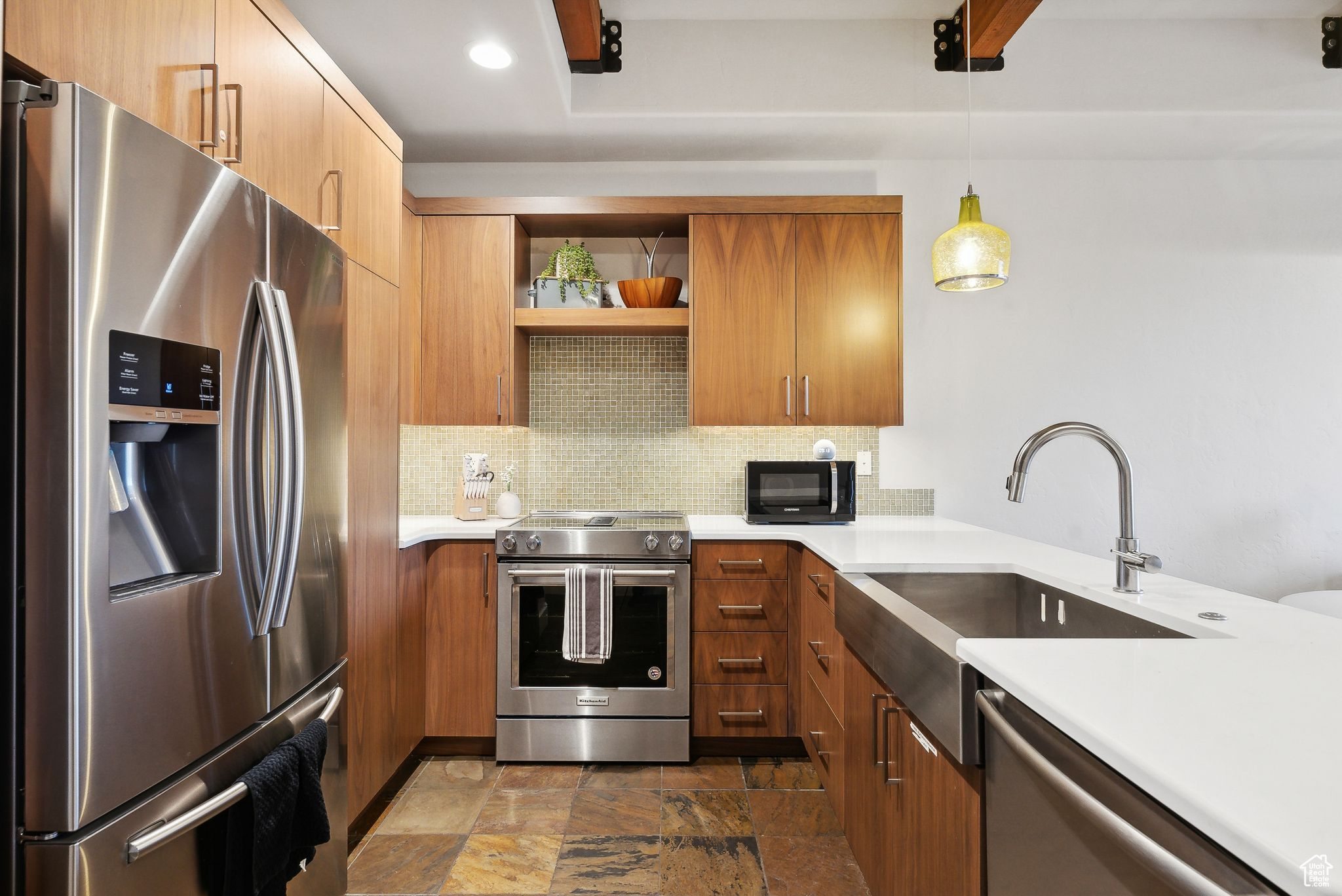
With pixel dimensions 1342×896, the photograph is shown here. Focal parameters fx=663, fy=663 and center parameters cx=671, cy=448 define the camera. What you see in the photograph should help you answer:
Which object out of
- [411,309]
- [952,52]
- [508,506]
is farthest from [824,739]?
[952,52]

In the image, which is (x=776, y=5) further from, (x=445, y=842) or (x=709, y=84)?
(x=445, y=842)

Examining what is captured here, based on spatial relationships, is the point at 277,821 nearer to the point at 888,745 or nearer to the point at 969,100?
the point at 888,745

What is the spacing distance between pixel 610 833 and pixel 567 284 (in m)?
2.09

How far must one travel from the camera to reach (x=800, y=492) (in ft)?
9.06

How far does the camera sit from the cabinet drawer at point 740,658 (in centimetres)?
254

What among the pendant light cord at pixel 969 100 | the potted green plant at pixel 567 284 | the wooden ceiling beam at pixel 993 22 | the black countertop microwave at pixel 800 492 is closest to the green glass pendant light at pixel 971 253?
the pendant light cord at pixel 969 100

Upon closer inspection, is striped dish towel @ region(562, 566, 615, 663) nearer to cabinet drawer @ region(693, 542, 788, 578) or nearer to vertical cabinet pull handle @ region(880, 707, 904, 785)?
cabinet drawer @ region(693, 542, 788, 578)

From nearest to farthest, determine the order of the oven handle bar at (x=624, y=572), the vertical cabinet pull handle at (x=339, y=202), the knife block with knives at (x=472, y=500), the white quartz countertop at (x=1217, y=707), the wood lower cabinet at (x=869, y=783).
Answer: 1. the white quartz countertop at (x=1217, y=707)
2. the wood lower cabinet at (x=869, y=783)
3. the vertical cabinet pull handle at (x=339, y=202)
4. the oven handle bar at (x=624, y=572)
5. the knife block with knives at (x=472, y=500)

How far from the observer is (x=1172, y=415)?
9.73 ft

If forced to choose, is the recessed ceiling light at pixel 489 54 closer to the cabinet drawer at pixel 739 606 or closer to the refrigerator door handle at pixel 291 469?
the refrigerator door handle at pixel 291 469

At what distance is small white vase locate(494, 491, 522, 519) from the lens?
293 cm

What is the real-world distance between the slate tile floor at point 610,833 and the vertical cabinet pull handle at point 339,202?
179 cm

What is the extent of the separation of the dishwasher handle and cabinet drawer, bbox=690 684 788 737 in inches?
64.6

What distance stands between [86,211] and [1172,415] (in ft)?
12.1
